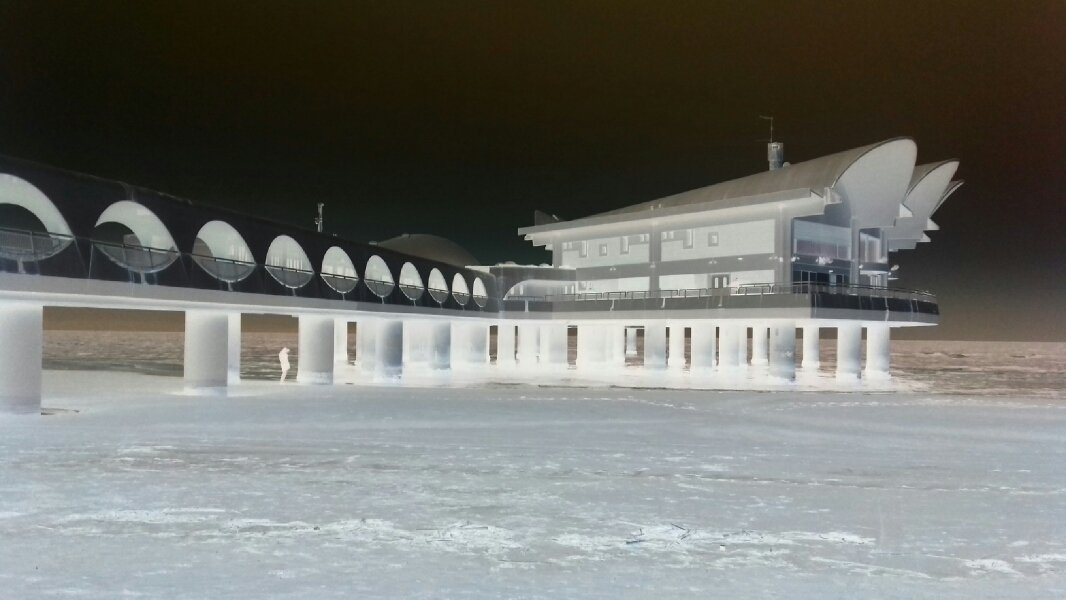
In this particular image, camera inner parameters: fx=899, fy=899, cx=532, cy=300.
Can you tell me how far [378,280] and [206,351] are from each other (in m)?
17.6

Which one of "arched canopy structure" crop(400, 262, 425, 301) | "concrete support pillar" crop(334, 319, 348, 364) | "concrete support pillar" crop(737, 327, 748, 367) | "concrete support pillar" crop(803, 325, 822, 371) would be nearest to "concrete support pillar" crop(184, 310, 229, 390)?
"arched canopy structure" crop(400, 262, 425, 301)

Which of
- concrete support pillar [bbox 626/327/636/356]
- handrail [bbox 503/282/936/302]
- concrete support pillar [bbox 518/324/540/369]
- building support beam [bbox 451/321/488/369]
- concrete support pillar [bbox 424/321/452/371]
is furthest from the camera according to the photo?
concrete support pillar [bbox 626/327/636/356]

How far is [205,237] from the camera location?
34469 mm

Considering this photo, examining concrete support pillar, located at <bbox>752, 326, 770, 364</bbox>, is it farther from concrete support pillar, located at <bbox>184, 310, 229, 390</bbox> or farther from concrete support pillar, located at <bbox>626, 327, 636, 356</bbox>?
concrete support pillar, located at <bbox>184, 310, 229, 390</bbox>

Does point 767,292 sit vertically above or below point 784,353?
above

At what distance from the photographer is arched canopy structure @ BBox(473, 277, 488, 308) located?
2484 inches

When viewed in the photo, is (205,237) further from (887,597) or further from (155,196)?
(887,597)

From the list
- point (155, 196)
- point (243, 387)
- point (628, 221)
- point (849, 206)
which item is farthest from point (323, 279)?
point (849, 206)

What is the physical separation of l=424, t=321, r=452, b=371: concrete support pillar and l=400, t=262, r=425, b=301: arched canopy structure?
6158mm

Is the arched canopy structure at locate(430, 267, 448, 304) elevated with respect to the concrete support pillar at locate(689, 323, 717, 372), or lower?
elevated

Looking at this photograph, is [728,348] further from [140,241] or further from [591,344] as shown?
[140,241]

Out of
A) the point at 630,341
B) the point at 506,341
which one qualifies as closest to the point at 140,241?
the point at 506,341

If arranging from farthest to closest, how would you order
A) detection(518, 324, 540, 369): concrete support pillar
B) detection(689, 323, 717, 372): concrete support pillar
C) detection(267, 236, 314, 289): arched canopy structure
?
detection(518, 324, 540, 369): concrete support pillar → detection(689, 323, 717, 372): concrete support pillar → detection(267, 236, 314, 289): arched canopy structure

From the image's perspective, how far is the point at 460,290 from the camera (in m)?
66.5
